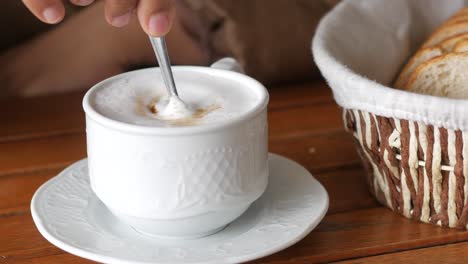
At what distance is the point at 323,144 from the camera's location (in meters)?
0.90

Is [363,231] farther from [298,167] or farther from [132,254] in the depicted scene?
[132,254]

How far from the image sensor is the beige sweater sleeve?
1174mm

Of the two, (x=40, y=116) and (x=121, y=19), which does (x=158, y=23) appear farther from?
(x=40, y=116)

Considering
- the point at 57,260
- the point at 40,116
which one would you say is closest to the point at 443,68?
the point at 57,260

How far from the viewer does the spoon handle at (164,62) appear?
0.64 m

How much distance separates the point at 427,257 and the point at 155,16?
12.8 inches

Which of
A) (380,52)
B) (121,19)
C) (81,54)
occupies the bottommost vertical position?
(81,54)

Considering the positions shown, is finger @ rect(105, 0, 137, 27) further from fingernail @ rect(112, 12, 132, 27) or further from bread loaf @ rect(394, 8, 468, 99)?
bread loaf @ rect(394, 8, 468, 99)

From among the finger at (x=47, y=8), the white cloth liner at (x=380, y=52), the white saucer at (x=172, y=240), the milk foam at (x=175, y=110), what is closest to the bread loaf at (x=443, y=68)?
the white cloth liner at (x=380, y=52)

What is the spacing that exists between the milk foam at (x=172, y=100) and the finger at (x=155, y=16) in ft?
0.21

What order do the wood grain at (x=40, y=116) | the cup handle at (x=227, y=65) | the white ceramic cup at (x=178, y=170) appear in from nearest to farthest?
the white ceramic cup at (x=178, y=170)
the cup handle at (x=227, y=65)
the wood grain at (x=40, y=116)

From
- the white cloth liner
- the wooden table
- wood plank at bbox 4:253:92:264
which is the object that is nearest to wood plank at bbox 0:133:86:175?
the wooden table

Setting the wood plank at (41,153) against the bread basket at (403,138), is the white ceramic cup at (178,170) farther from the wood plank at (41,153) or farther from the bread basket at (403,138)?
the wood plank at (41,153)

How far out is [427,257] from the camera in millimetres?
640
